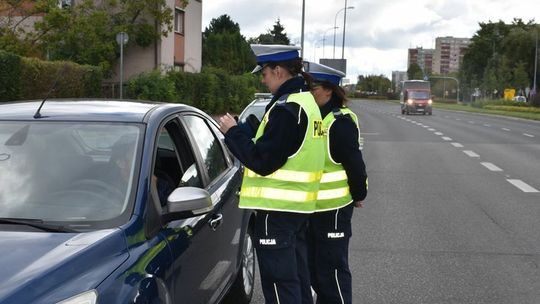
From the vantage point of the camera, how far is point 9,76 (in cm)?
1691

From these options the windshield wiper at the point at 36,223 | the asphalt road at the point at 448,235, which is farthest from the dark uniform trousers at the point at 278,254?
the asphalt road at the point at 448,235

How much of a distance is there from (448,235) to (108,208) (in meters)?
4.90

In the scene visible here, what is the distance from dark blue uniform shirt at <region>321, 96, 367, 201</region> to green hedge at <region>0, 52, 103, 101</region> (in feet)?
41.0

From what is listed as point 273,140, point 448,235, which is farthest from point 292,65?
point 448,235

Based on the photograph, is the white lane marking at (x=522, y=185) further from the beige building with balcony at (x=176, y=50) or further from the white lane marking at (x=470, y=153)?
the beige building with balcony at (x=176, y=50)

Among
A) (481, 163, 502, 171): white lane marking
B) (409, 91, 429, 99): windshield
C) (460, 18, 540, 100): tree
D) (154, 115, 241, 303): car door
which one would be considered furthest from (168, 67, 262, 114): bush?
(460, 18, 540, 100): tree

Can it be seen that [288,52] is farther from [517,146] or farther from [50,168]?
[517,146]

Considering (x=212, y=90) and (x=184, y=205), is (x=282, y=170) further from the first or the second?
(x=212, y=90)

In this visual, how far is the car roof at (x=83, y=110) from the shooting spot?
3.29 m

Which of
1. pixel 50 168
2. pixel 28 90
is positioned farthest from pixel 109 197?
pixel 28 90

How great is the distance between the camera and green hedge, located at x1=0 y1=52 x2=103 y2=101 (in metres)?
16.9

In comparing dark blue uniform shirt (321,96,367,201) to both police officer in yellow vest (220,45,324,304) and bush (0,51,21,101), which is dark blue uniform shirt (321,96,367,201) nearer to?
police officer in yellow vest (220,45,324,304)

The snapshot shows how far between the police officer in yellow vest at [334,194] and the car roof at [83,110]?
926 mm

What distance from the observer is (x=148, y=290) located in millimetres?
2494
